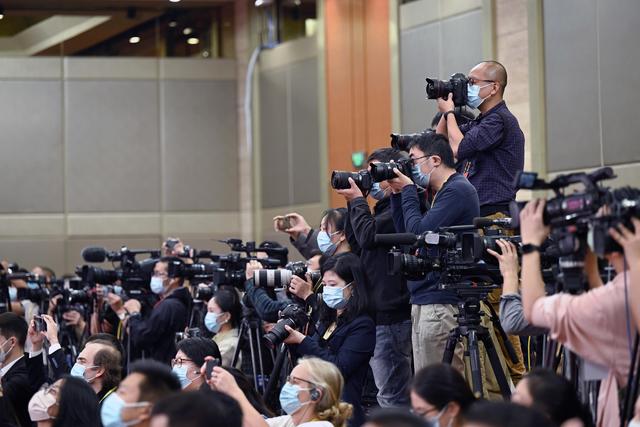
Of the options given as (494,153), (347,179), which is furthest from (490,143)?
(347,179)

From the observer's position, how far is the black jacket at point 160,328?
672 cm

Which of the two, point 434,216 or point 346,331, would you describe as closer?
point 434,216

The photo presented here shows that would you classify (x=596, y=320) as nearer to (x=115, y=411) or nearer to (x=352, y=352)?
(x=115, y=411)

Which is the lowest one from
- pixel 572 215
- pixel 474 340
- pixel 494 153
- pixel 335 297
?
pixel 474 340

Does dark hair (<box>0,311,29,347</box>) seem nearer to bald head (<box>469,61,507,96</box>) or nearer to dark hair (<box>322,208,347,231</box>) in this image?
dark hair (<box>322,208,347,231</box>)

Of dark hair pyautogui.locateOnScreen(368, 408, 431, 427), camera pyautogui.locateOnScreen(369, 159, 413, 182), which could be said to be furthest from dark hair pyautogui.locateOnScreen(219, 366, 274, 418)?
dark hair pyautogui.locateOnScreen(368, 408, 431, 427)

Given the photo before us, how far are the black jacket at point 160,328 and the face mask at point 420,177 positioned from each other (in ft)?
8.06

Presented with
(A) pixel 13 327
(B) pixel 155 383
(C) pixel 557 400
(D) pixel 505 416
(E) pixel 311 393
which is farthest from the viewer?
(A) pixel 13 327

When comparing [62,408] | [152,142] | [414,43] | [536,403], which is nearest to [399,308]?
[62,408]

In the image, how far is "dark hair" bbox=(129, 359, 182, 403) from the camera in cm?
340

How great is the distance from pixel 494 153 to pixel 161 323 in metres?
2.60

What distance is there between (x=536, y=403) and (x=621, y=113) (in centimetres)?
518

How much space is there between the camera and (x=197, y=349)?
4773 millimetres

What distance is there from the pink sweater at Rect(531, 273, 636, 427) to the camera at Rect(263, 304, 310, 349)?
5.74 feet
